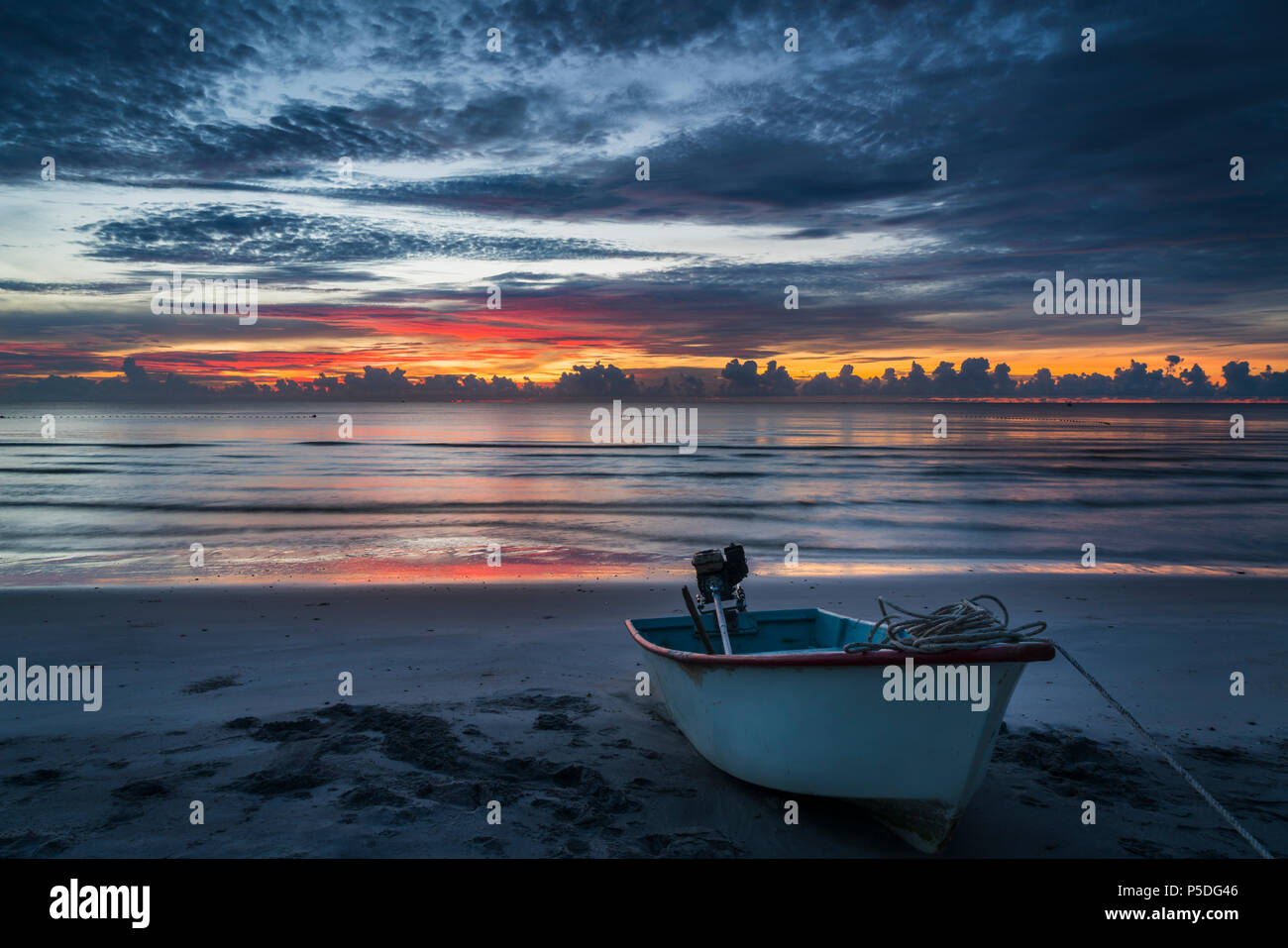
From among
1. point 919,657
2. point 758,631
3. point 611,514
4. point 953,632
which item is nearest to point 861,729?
point 919,657

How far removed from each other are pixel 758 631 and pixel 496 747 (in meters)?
2.67

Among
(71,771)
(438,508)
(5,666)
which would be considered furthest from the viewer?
(438,508)

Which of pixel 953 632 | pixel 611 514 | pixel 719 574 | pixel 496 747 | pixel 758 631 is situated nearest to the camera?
pixel 953 632

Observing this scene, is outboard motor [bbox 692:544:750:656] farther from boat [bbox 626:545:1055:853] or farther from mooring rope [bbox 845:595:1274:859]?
mooring rope [bbox 845:595:1274:859]

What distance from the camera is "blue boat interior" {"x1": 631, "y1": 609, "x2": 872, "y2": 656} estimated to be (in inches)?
288

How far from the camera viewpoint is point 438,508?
81.7 feet

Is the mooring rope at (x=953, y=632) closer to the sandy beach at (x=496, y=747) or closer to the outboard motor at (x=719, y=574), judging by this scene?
the sandy beach at (x=496, y=747)

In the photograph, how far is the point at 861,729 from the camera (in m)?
4.65

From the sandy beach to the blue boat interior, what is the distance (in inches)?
29.4

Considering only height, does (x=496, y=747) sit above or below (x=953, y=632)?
below

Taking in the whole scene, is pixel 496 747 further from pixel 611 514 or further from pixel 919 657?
pixel 611 514

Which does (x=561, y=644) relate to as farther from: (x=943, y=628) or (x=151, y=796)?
(x=943, y=628)
